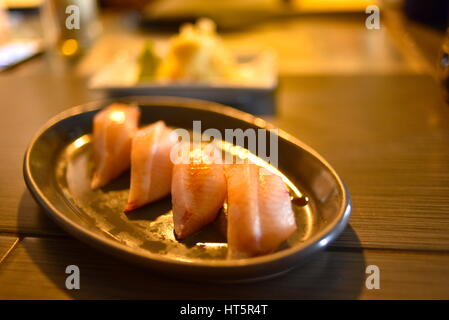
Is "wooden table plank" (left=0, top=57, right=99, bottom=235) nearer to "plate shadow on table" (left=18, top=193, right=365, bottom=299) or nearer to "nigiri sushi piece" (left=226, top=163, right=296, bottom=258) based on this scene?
"plate shadow on table" (left=18, top=193, right=365, bottom=299)

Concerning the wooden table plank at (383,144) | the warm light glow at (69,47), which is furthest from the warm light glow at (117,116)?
the warm light glow at (69,47)

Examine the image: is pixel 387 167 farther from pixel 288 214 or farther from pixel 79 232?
pixel 79 232

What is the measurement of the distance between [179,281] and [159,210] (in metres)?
0.22

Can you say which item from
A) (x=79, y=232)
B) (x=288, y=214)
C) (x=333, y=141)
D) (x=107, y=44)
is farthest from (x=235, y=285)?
(x=107, y=44)

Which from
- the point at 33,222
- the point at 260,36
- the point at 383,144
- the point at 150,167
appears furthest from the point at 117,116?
the point at 260,36

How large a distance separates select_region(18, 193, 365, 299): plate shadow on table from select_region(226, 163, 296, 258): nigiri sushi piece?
0.20 feet

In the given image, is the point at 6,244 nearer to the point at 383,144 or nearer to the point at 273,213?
the point at 273,213

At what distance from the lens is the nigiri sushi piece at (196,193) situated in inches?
30.9

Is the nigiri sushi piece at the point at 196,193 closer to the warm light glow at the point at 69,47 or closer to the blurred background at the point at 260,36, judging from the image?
the blurred background at the point at 260,36

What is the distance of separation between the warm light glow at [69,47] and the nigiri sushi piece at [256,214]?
1725 mm

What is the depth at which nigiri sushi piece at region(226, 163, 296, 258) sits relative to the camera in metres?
0.69

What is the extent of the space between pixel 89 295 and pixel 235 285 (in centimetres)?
24

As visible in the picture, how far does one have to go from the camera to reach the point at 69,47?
2.20 metres
